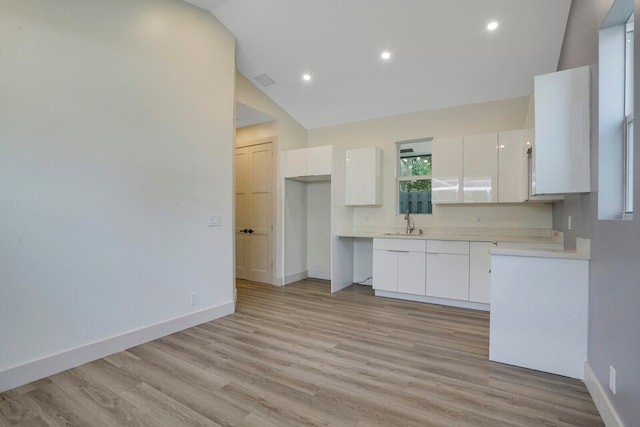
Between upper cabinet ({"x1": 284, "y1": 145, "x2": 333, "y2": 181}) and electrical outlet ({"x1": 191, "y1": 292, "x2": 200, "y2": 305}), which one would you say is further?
upper cabinet ({"x1": 284, "y1": 145, "x2": 333, "y2": 181})

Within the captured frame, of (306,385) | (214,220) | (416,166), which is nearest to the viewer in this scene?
(306,385)

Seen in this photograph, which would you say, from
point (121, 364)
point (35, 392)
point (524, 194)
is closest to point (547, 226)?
point (524, 194)

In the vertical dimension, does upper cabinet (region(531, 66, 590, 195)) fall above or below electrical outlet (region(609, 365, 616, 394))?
above

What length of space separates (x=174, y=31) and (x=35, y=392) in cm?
323

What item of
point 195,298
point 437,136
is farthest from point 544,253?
point 195,298

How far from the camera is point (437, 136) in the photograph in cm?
450

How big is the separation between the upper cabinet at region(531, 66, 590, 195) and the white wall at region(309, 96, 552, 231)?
1.96 meters

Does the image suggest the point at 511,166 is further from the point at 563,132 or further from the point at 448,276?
the point at 563,132

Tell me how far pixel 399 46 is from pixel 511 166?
199 cm

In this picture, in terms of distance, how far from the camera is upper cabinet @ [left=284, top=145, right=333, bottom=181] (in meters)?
4.71

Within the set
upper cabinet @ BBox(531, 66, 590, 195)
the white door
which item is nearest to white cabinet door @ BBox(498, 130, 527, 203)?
upper cabinet @ BBox(531, 66, 590, 195)

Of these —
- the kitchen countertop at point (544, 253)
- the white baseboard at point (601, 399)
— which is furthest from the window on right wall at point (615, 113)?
the white baseboard at point (601, 399)

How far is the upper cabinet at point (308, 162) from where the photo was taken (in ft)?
15.5

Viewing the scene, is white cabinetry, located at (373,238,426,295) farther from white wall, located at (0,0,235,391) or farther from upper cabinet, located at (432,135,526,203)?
white wall, located at (0,0,235,391)
